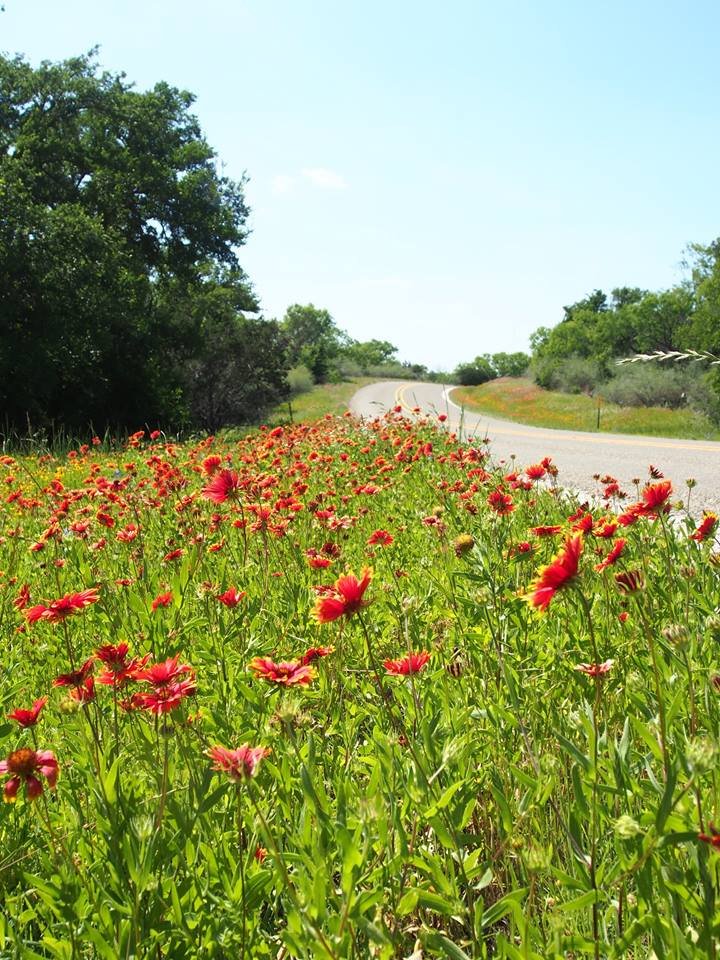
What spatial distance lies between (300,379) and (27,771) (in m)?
47.5

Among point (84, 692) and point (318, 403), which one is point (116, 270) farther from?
point (318, 403)

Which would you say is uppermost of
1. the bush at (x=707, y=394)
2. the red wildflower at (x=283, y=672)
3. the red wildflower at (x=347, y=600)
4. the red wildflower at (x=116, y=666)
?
the bush at (x=707, y=394)

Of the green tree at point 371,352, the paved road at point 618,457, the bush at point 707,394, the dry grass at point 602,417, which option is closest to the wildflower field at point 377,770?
the paved road at point 618,457

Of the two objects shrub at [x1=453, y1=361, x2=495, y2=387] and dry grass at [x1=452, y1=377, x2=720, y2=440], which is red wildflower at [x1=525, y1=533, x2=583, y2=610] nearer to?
dry grass at [x1=452, y1=377, x2=720, y2=440]

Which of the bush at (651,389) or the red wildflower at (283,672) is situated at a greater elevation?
the bush at (651,389)

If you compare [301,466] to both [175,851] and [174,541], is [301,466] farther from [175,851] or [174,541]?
[175,851]

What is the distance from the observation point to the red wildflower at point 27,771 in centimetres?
122

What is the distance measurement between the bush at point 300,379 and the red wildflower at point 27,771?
138 feet

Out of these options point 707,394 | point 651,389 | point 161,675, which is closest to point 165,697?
point 161,675

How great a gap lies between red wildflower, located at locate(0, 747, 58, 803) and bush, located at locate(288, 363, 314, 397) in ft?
138

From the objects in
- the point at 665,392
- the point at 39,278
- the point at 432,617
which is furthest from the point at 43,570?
the point at 665,392

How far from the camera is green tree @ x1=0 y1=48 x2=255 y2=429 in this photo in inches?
667

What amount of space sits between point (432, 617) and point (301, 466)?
2227 millimetres

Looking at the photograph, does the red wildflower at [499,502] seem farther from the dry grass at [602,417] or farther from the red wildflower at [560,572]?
the dry grass at [602,417]
